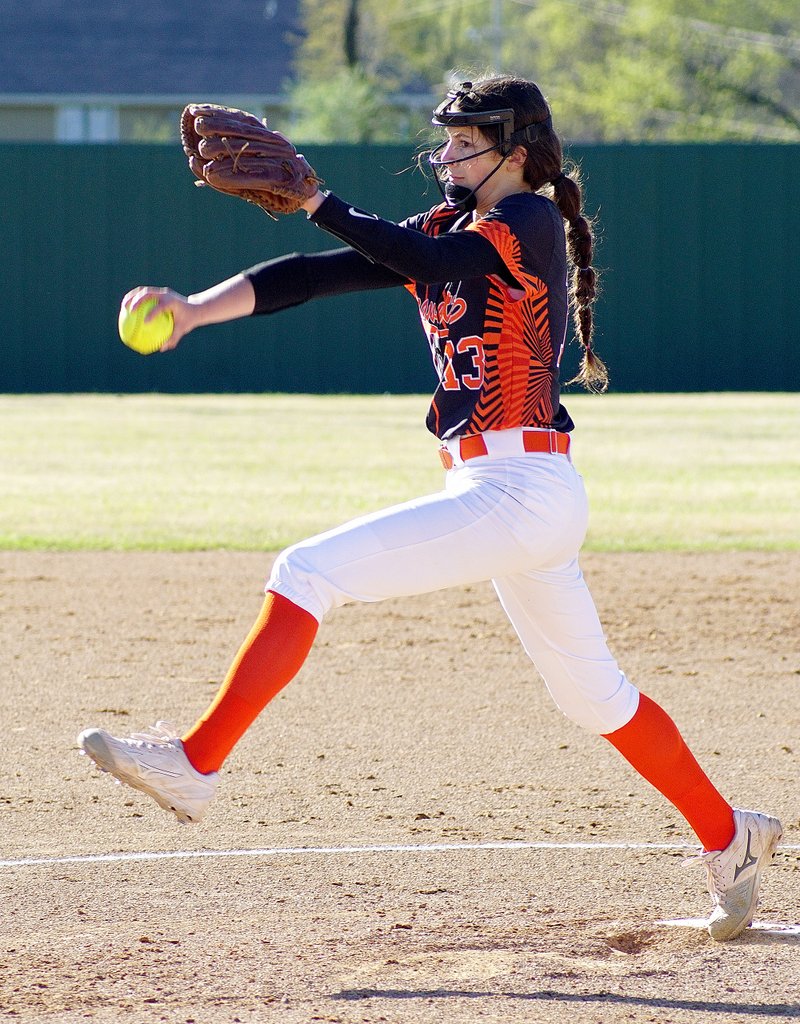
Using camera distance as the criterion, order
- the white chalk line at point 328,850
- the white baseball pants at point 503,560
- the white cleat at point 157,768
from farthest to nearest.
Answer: the white chalk line at point 328,850 → the white baseball pants at point 503,560 → the white cleat at point 157,768

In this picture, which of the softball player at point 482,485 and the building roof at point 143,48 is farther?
the building roof at point 143,48

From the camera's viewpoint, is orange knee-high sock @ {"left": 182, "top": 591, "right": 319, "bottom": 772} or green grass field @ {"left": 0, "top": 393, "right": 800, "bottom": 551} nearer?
orange knee-high sock @ {"left": 182, "top": 591, "right": 319, "bottom": 772}

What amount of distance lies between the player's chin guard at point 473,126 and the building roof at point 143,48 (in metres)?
27.3

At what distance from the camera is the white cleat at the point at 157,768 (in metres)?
2.87

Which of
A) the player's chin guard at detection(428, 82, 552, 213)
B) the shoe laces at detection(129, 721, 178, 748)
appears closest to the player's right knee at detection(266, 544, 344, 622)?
the shoe laces at detection(129, 721, 178, 748)

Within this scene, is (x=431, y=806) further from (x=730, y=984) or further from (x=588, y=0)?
(x=588, y=0)

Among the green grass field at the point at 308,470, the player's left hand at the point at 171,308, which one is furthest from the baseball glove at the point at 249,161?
the green grass field at the point at 308,470

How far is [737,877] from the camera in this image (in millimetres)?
3289

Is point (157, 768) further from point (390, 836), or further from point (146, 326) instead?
point (390, 836)

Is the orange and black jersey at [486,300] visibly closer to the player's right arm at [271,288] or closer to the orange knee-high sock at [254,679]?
the player's right arm at [271,288]

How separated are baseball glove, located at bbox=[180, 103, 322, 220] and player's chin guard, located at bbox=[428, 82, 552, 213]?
12.5 inches

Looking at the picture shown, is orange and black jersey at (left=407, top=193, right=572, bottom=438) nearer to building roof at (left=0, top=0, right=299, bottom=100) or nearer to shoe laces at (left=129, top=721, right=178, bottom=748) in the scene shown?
shoe laces at (left=129, top=721, right=178, bottom=748)

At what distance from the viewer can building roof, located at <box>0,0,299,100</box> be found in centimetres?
2947

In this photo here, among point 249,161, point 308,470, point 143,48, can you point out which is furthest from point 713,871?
point 143,48
